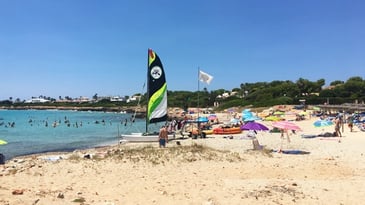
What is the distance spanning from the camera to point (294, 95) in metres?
91.0

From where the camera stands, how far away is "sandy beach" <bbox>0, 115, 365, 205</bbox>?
9727 millimetres

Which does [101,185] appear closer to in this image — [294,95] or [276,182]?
[276,182]

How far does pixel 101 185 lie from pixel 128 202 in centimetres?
224

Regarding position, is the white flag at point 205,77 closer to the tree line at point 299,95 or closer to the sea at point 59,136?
the sea at point 59,136

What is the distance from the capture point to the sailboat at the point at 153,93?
84.1ft

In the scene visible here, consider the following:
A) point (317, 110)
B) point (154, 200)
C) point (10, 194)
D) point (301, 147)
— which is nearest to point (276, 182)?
point (154, 200)

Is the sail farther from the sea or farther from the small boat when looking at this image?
the small boat

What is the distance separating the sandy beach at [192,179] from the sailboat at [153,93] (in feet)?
26.8

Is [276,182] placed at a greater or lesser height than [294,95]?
lesser

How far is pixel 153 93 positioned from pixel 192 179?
14.5 metres

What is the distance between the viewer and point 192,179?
39.9ft

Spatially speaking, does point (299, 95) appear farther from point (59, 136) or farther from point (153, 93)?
point (153, 93)

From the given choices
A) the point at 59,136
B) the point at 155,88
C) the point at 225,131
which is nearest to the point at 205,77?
the point at 155,88

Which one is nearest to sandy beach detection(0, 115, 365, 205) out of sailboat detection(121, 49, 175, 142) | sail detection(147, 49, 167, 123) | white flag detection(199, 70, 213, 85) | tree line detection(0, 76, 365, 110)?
white flag detection(199, 70, 213, 85)
